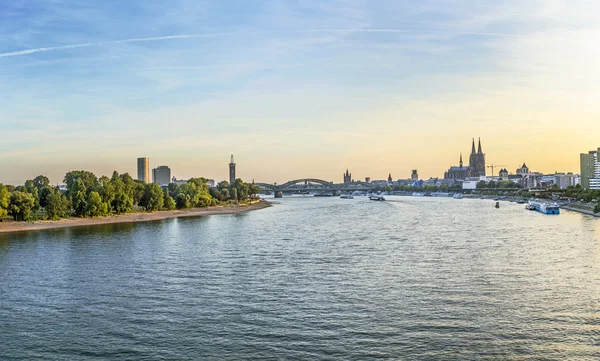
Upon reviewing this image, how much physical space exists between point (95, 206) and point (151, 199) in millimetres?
14517

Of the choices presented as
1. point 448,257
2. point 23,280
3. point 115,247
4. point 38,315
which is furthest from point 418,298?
point 115,247

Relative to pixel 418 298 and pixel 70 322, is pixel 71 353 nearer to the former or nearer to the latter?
pixel 70 322

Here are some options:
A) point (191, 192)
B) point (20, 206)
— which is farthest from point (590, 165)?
point (20, 206)

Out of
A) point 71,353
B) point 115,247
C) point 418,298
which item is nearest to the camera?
point 71,353

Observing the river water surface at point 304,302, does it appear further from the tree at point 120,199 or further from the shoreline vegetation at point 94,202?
the tree at point 120,199

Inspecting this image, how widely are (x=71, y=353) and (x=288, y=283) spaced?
10.1m

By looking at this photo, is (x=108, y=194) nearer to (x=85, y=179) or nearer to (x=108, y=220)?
(x=108, y=220)

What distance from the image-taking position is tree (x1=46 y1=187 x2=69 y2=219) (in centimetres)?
6088

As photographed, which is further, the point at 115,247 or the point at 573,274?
the point at 115,247

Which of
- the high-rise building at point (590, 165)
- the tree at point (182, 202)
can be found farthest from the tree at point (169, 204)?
the high-rise building at point (590, 165)

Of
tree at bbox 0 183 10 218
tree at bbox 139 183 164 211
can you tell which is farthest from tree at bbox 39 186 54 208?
tree at bbox 139 183 164 211

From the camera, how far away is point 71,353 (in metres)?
15.1

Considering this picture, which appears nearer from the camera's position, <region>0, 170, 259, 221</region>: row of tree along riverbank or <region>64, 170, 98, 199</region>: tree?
<region>0, 170, 259, 221</region>: row of tree along riverbank

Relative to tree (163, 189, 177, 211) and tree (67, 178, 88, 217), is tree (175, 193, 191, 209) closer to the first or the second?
tree (163, 189, 177, 211)
